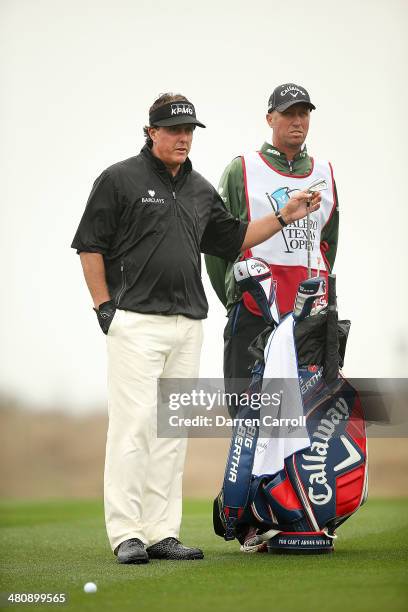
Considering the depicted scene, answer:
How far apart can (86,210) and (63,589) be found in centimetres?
181

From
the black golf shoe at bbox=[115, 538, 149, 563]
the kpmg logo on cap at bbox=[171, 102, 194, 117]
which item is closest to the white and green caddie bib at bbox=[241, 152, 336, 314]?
the kpmg logo on cap at bbox=[171, 102, 194, 117]

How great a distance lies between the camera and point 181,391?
17.6 ft

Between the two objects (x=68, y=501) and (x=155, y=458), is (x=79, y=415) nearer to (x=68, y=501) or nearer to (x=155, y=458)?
(x=68, y=501)

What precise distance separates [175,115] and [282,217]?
736mm

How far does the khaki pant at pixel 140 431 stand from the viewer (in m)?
5.19

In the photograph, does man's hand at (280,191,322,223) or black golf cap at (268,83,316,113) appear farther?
black golf cap at (268,83,316,113)

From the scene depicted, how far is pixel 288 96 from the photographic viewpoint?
581 cm

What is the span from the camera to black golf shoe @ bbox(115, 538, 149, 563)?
16.5 feet

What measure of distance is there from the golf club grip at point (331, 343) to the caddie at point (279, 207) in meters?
0.38

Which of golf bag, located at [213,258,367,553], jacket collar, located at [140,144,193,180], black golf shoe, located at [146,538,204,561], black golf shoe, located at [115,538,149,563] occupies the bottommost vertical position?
black golf shoe, located at [146,538,204,561]

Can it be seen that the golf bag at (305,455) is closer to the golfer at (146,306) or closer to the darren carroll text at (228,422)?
the darren carroll text at (228,422)

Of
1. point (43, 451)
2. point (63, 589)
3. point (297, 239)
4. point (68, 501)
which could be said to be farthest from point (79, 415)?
point (63, 589)

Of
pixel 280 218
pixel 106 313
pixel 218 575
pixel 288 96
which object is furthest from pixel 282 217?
pixel 218 575

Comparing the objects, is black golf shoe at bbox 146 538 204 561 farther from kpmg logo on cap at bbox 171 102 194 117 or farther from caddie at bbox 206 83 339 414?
kpmg logo on cap at bbox 171 102 194 117
